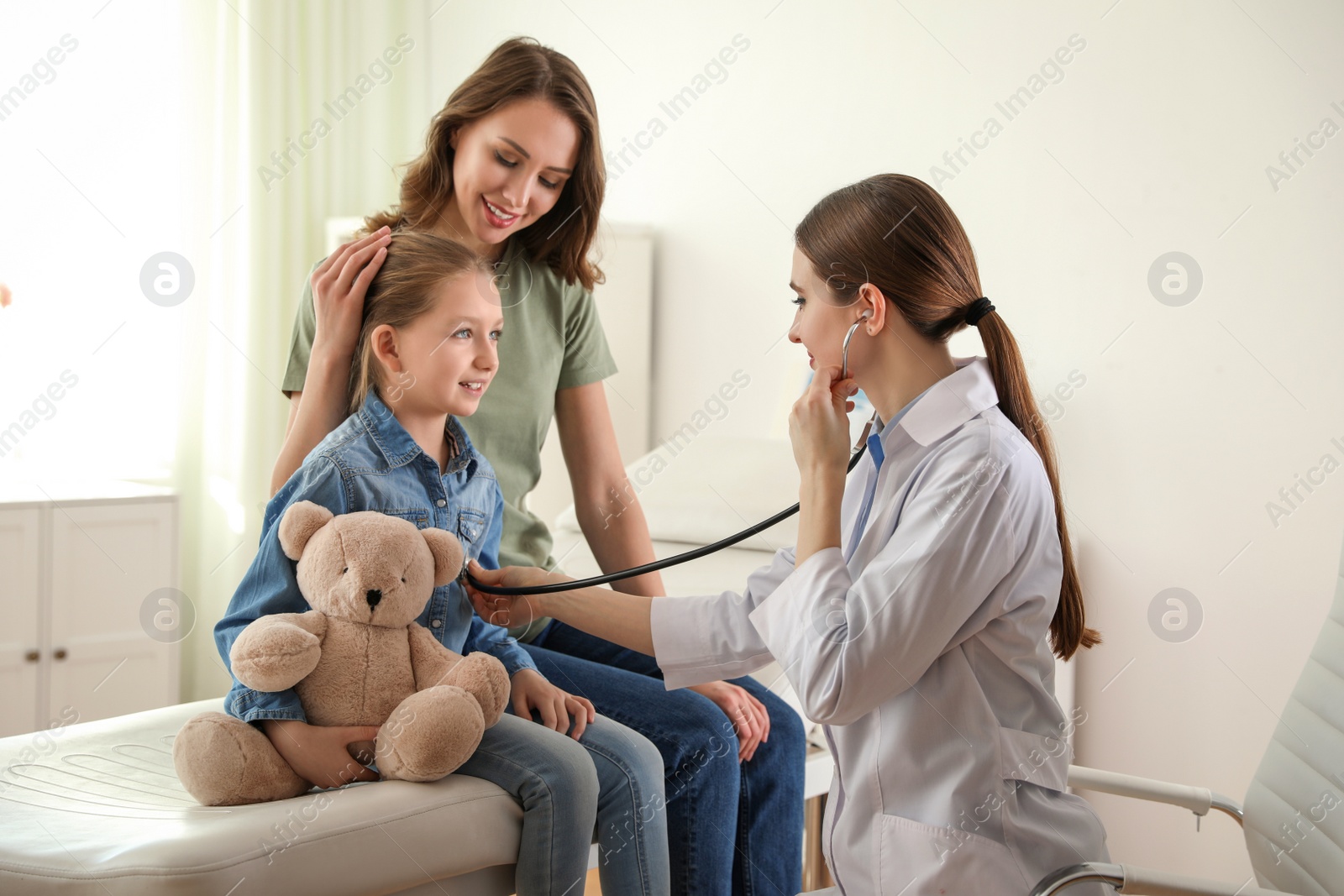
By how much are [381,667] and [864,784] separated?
480 millimetres

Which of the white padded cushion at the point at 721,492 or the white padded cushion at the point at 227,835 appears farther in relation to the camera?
the white padded cushion at the point at 721,492

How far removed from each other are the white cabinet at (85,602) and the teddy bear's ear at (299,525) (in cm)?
189

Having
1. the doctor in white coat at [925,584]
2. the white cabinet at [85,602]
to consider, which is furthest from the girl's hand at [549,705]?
the white cabinet at [85,602]

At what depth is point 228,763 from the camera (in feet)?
3.25

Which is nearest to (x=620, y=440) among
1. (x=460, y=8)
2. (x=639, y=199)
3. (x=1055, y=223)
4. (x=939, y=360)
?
(x=639, y=199)

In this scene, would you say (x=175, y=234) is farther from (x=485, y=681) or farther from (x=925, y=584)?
(x=925, y=584)

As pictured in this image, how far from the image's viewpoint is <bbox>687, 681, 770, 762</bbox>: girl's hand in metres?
1.34

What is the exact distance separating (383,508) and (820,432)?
18.5 inches

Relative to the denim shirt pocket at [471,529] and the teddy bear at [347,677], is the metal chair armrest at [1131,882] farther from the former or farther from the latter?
the denim shirt pocket at [471,529]

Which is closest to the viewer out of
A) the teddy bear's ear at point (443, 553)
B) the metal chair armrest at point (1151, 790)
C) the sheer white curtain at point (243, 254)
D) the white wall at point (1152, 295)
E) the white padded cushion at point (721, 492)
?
the teddy bear's ear at point (443, 553)

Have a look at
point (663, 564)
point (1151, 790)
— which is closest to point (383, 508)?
point (663, 564)

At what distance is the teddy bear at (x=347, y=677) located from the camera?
3.26 ft

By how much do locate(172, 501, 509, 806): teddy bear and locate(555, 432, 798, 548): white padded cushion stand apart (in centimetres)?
113

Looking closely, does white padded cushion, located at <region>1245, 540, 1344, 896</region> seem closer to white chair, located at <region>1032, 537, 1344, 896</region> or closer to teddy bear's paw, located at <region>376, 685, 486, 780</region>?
white chair, located at <region>1032, 537, 1344, 896</region>
